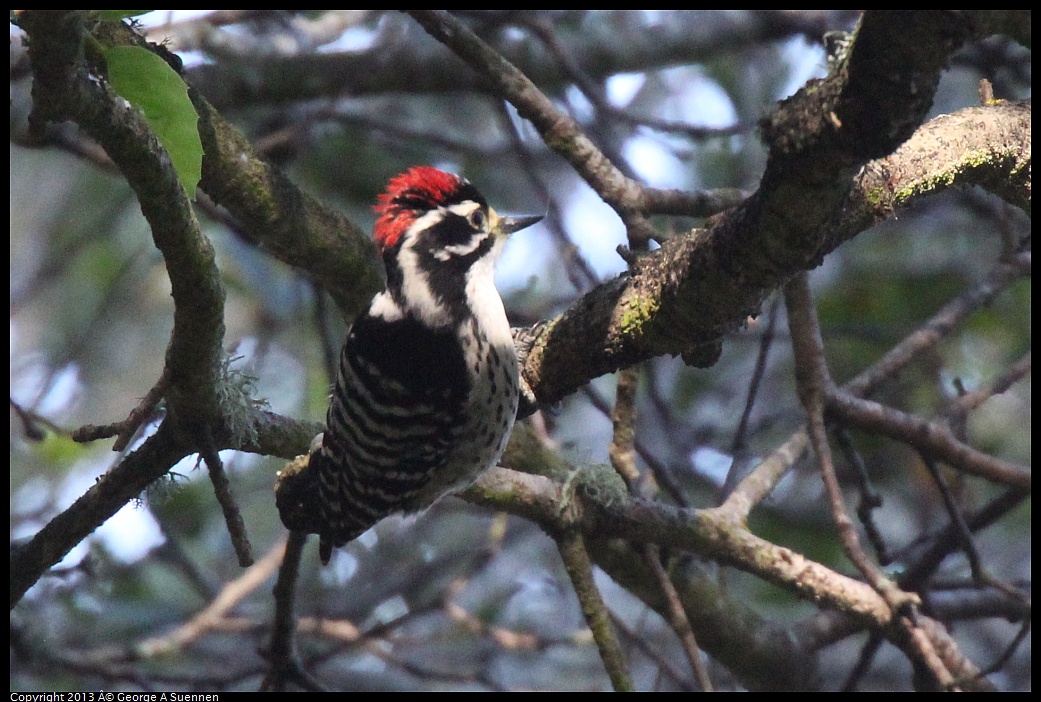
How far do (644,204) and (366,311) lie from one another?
914 mm

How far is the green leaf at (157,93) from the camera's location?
5.21 ft

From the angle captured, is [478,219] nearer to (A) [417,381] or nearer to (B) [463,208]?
(B) [463,208]

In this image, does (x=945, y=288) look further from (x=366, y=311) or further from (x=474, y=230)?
(x=366, y=311)

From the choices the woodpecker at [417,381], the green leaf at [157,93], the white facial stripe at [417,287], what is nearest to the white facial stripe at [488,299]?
the woodpecker at [417,381]

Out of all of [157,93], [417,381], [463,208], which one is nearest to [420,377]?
[417,381]

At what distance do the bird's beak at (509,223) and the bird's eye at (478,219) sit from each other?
0.04 m

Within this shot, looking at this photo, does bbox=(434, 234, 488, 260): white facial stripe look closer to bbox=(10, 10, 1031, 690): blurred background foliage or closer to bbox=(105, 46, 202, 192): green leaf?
bbox=(10, 10, 1031, 690): blurred background foliage

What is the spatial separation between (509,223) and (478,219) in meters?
0.13

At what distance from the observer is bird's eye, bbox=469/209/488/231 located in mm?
3330

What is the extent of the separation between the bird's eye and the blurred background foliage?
0.62 m

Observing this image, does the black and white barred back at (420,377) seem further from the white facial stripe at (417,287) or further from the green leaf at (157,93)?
the green leaf at (157,93)

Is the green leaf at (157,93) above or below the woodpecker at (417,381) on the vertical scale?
below

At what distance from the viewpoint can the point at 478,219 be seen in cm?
335
